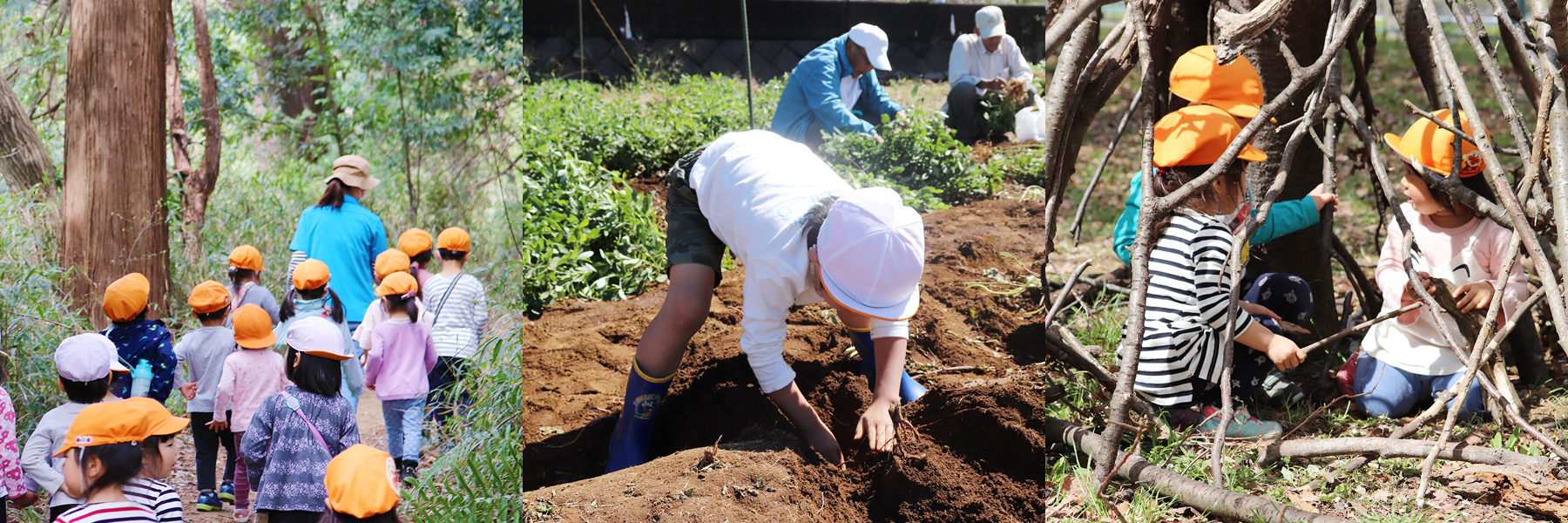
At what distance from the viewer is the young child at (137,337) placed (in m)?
3.83

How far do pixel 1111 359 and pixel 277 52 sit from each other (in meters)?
8.26

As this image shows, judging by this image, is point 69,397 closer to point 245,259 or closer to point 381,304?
point 381,304

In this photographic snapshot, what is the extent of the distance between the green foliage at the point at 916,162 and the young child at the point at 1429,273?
1488 mm

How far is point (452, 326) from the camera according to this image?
439 cm

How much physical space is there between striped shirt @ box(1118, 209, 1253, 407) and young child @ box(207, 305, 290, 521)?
11.3ft

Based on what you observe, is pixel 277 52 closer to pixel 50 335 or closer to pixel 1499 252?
pixel 50 335

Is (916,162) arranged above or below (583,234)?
above

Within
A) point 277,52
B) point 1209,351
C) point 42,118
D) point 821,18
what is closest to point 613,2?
point 821,18

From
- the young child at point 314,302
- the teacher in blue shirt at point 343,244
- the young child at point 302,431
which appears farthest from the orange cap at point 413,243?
the young child at point 302,431

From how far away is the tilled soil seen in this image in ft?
6.58

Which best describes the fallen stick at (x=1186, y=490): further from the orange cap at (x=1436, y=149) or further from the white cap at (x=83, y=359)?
the white cap at (x=83, y=359)

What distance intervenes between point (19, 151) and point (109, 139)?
0.74 m

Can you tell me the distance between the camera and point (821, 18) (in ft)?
7.17

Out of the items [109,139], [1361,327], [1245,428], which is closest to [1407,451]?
[1361,327]
